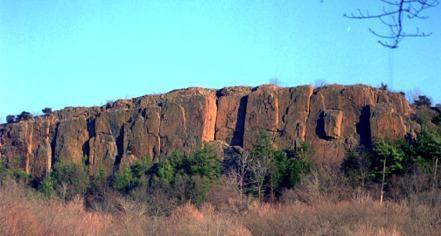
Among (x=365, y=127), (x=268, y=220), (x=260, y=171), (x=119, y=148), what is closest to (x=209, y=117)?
(x=119, y=148)

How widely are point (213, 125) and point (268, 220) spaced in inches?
1167

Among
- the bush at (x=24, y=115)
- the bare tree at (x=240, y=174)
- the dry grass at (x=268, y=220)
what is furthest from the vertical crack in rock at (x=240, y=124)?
the dry grass at (x=268, y=220)

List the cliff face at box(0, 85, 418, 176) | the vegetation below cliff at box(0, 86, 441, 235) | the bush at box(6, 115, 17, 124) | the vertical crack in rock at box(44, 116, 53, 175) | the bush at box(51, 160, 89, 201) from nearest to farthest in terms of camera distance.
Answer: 1. the vegetation below cliff at box(0, 86, 441, 235)
2. the bush at box(51, 160, 89, 201)
3. the cliff face at box(0, 85, 418, 176)
4. the vertical crack in rock at box(44, 116, 53, 175)
5. the bush at box(6, 115, 17, 124)

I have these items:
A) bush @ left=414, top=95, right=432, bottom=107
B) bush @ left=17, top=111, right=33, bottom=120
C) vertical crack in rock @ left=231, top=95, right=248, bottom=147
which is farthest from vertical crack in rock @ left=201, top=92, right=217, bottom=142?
bush @ left=17, top=111, right=33, bottom=120

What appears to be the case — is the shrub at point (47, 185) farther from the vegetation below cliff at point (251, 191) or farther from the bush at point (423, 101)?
the bush at point (423, 101)

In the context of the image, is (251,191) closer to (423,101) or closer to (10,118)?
(423,101)

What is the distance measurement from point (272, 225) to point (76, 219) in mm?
9401

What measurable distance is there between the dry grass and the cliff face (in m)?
20.6

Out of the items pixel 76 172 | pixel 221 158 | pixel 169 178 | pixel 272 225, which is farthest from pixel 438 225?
pixel 76 172

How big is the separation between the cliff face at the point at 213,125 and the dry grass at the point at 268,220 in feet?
67.6

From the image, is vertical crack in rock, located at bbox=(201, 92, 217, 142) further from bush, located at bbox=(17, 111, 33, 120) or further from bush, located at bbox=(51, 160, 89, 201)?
bush, located at bbox=(17, 111, 33, 120)

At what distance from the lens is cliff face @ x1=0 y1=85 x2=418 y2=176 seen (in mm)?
52406

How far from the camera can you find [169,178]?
47.0 metres

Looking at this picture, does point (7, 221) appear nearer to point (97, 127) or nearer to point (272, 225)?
point (272, 225)
